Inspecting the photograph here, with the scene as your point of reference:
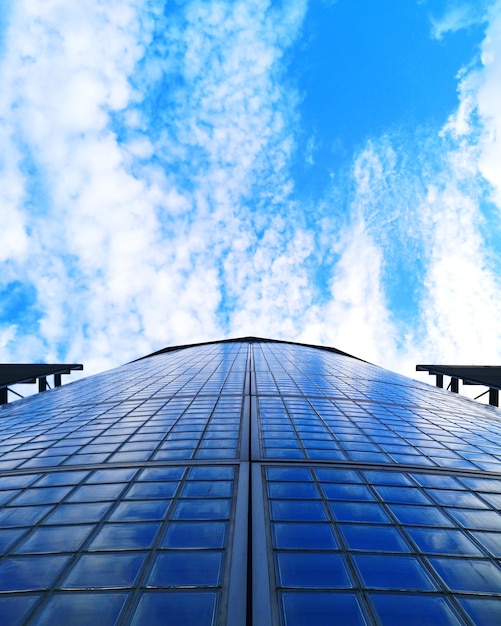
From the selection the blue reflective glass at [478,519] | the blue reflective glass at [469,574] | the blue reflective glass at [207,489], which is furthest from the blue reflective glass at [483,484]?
the blue reflective glass at [207,489]

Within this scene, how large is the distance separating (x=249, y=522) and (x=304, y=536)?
1.24 meters

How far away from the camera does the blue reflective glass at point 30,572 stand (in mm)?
7027

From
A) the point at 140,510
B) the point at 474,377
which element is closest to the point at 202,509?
the point at 140,510

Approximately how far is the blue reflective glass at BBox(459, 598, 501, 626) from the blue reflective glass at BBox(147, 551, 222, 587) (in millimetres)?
4117

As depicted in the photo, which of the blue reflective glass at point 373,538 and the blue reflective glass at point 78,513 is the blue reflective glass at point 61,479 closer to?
the blue reflective glass at point 78,513

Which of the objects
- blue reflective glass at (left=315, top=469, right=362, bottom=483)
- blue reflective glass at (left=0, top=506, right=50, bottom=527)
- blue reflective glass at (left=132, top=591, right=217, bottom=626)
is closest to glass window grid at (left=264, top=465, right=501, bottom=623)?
blue reflective glass at (left=315, top=469, right=362, bottom=483)

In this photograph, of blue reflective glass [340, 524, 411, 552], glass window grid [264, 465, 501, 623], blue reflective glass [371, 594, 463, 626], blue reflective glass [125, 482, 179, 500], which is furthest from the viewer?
blue reflective glass [125, 482, 179, 500]

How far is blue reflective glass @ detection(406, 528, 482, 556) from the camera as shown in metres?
8.20

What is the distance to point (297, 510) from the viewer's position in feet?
31.4

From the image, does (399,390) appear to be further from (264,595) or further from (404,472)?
(264,595)

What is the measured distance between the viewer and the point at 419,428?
1839cm

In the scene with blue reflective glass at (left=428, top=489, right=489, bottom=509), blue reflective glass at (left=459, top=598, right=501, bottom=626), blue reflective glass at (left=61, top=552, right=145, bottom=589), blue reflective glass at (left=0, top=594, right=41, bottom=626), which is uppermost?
blue reflective glass at (left=61, top=552, right=145, bottom=589)

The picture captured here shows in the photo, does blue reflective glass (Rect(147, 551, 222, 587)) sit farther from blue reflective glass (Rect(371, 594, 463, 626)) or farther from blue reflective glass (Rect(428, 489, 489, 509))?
blue reflective glass (Rect(428, 489, 489, 509))

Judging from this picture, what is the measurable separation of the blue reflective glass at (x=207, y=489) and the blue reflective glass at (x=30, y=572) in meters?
3.31
